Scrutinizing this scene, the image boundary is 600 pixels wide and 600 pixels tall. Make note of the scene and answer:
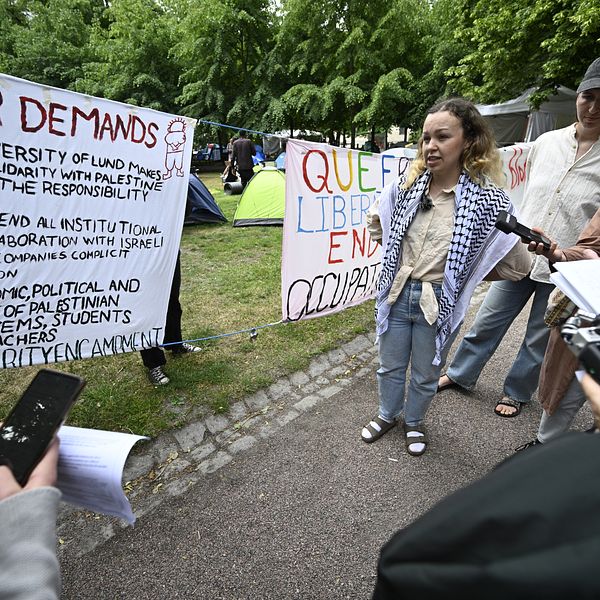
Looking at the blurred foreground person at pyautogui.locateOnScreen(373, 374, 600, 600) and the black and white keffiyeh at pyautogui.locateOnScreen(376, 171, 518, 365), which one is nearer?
the blurred foreground person at pyautogui.locateOnScreen(373, 374, 600, 600)

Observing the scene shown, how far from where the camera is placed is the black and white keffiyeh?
1.87 meters

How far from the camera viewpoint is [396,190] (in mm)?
2131

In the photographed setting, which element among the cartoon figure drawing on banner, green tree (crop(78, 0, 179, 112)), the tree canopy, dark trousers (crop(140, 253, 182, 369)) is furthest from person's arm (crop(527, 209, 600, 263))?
green tree (crop(78, 0, 179, 112))

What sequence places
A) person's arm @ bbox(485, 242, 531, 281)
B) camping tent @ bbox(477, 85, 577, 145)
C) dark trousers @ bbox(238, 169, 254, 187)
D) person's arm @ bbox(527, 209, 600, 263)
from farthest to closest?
camping tent @ bbox(477, 85, 577, 145) < dark trousers @ bbox(238, 169, 254, 187) < person's arm @ bbox(485, 242, 531, 281) < person's arm @ bbox(527, 209, 600, 263)

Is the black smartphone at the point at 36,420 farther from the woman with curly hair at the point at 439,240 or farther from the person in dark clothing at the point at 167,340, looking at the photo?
the person in dark clothing at the point at 167,340

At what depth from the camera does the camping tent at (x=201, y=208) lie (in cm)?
761

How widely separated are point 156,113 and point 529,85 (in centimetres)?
1247

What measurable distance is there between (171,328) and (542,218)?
2.60 meters

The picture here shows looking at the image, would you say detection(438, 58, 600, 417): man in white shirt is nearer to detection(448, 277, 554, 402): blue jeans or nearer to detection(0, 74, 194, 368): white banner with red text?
detection(448, 277, 554, 402): blue jeans

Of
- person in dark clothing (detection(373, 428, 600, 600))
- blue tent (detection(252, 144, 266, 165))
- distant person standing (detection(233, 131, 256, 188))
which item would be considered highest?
blue tent (detection(252, 144, 266, 165))

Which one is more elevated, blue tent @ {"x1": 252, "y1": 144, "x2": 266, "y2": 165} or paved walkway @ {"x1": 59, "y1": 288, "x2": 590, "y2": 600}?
blue tent @ {"x1": 252, "y1": 144, "x2": 266, "y2": 165}

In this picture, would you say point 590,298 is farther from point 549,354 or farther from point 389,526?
point 389,526

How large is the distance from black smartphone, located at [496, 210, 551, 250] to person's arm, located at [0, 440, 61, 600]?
1.85 meters

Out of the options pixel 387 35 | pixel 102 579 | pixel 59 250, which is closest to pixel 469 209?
pixel 59 250
